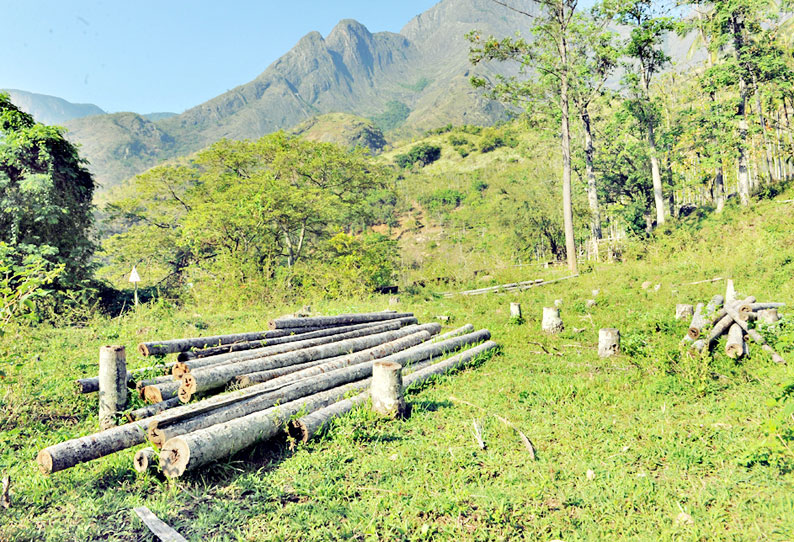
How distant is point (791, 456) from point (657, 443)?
3.32 ft

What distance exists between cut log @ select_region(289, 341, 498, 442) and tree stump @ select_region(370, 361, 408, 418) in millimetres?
322

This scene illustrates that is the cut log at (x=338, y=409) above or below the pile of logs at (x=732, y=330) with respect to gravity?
below

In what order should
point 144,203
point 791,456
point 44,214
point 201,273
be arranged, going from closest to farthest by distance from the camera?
point 791,456 → point 44,214 → point 201,273 → point 144,203

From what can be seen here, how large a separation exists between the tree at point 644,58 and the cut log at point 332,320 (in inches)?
751

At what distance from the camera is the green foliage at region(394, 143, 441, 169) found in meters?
83.7

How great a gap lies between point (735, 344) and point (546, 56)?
58.6 feet

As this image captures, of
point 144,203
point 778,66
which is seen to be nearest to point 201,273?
point 144,203

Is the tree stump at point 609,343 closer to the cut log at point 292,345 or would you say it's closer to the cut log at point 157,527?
the cut log at point 292,345

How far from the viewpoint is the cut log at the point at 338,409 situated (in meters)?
4.59

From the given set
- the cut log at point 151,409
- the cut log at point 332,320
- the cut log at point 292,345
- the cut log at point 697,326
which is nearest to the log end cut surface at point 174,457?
the cut log at point 151,409

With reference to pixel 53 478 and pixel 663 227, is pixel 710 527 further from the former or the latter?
pixel 663 227

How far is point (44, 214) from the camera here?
46.5 ft

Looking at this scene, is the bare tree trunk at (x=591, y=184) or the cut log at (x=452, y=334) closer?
the cut log at (x=452, y=334)

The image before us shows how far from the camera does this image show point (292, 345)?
24.5 feet
